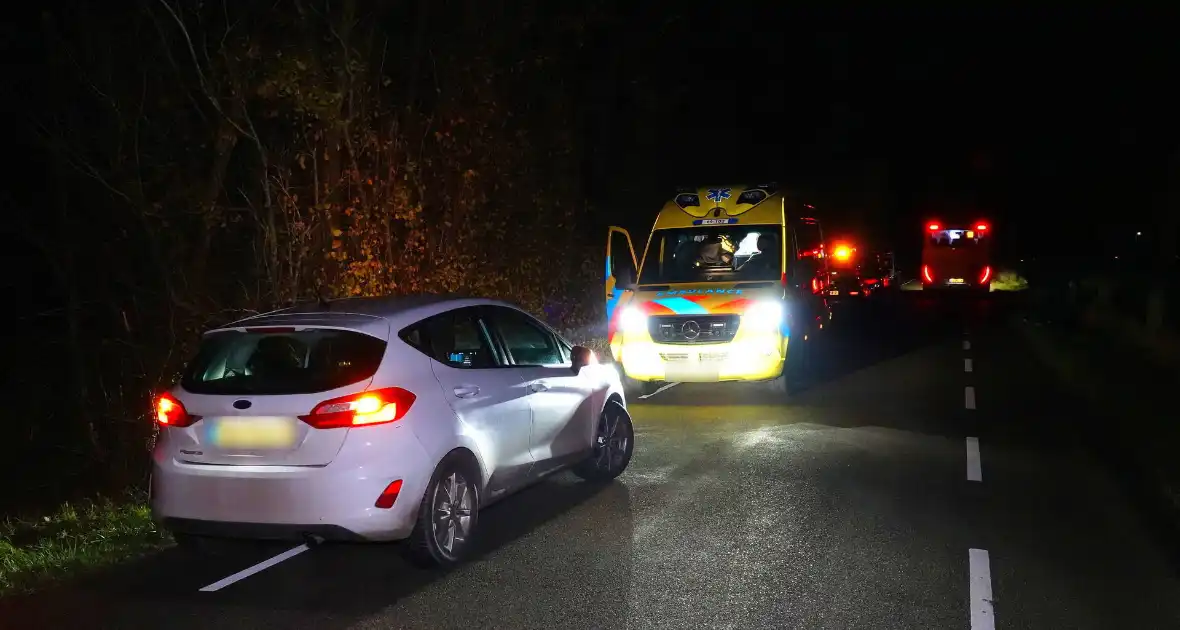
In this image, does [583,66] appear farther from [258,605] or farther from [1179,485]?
[258,605]

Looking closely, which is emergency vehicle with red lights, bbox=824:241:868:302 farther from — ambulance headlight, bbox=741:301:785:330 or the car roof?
the car roof

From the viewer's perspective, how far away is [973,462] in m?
9.55

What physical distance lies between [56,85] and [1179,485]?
14.7 meters

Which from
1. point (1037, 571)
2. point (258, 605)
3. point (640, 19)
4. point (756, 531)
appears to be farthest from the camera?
point (640, 19)

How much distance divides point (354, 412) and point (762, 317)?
799 cm

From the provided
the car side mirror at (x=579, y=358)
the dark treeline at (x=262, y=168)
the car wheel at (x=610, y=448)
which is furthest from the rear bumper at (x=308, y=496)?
the dark treeline at (x=262, y=168)

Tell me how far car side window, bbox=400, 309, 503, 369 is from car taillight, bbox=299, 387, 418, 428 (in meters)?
0.51

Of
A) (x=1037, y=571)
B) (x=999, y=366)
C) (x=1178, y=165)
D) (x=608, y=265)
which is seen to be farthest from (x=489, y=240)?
(x=1178, y=165)

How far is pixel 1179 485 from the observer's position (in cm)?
835

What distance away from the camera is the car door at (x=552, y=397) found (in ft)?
25.1

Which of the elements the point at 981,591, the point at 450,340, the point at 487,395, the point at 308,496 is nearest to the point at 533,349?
the point at 450,340

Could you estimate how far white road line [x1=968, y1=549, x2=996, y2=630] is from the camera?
5422mm

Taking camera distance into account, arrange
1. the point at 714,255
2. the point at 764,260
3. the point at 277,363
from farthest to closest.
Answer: the point at 714,255 → the point at 764,260 → the point at 277,363

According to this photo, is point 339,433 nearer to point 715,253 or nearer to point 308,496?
point 308,496
